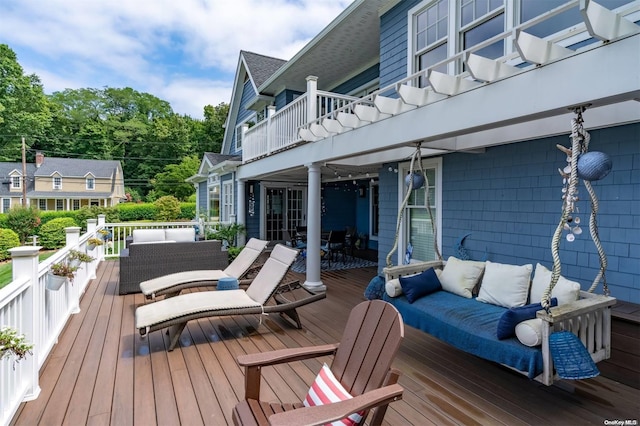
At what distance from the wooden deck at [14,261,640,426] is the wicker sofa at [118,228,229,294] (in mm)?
1716

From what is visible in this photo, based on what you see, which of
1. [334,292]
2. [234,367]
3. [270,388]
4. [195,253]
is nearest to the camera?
[270,388]

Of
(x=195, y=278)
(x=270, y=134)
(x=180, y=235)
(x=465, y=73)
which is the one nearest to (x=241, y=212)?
(x=180, y=235)

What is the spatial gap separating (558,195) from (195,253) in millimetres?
6202

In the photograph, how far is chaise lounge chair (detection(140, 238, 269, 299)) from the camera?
5.13 metres

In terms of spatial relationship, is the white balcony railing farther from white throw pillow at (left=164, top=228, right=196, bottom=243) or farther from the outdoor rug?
the outdoor rug

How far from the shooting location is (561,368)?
2457 millimetres

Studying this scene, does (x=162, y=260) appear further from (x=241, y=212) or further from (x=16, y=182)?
(x=16, y=182)

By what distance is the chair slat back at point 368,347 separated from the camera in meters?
2.07

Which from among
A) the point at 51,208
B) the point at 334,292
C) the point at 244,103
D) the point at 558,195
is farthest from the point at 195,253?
the point at 51,208

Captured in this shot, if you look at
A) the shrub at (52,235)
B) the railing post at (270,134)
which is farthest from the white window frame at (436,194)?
the shrub at (52,235)

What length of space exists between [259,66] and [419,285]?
11482 mm

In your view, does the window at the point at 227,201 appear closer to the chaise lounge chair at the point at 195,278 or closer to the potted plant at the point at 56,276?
the chaise lounge chair at the point at 195,278

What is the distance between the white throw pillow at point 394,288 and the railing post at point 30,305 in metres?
3.41

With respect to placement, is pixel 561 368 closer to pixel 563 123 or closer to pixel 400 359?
pixel 400 359
